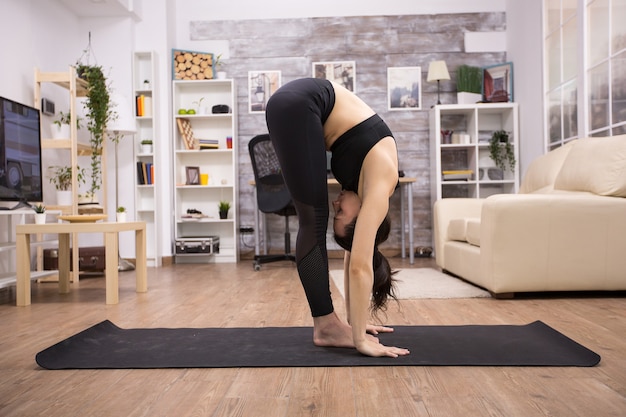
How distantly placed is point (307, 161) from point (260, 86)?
4513 millimetres

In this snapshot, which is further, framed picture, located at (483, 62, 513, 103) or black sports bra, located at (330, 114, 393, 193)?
framed picture, located at (483, 62, 513, 103)

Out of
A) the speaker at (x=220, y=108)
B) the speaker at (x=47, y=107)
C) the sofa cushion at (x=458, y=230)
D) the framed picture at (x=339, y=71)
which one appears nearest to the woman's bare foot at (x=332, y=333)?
the sofa cushion at (x=458, y=230)

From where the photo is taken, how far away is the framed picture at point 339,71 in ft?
20.1

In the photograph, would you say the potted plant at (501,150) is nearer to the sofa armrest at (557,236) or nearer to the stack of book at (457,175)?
the stack of book at (457,175)

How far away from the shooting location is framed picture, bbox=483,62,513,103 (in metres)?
5.75

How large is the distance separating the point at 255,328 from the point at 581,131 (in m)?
3.07

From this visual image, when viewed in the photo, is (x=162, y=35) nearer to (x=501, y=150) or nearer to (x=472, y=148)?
(x=472, y=148)

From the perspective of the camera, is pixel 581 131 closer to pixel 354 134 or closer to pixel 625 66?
pixel 625 66

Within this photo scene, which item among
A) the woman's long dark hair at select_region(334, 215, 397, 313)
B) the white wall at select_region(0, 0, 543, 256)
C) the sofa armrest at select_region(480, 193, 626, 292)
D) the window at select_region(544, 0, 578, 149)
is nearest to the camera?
the woman's long dark hair at select_region(334, 215, 397, 313)

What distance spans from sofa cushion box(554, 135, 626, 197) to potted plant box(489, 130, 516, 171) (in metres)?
2.01

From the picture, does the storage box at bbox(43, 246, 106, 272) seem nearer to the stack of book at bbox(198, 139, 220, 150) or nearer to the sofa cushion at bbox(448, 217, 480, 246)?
the stack of book at bbox(198, 139, 220, 150)

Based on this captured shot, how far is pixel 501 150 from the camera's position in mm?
5684

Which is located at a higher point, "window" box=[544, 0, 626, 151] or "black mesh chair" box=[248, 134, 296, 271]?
"window" box=[544, 0, 626, 151]

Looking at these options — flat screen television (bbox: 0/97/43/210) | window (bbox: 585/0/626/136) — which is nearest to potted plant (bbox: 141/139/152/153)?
flat screen television (bbox: 0/97/43/210)
